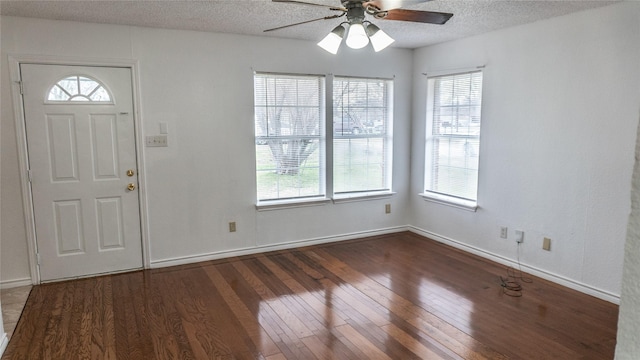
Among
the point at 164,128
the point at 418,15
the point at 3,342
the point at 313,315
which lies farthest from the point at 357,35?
the point at 3,342

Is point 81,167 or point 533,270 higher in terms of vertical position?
point 81,167

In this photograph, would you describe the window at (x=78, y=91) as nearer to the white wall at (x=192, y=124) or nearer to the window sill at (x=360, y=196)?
the white wall at (x=192, y=124)

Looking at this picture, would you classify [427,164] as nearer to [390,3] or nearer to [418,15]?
[418,15]

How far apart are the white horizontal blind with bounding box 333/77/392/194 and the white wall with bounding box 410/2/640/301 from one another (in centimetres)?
100

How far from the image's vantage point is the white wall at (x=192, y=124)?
145 inches

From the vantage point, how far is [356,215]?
17.1 feet

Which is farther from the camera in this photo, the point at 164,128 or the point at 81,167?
the point at 164,128

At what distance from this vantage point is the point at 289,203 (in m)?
4.78

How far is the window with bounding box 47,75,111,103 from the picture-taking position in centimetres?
372

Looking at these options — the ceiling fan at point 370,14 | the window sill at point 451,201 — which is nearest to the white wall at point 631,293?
the ceiling fan at point 370,14

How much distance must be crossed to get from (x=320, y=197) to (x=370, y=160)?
807mm

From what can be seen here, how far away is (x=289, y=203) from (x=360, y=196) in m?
0.92

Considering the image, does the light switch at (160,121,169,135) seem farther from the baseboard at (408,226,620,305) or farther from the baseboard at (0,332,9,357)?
the baseboard at (408,226,620,305)

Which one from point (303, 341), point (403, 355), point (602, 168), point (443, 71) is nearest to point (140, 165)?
point (303, 341)
